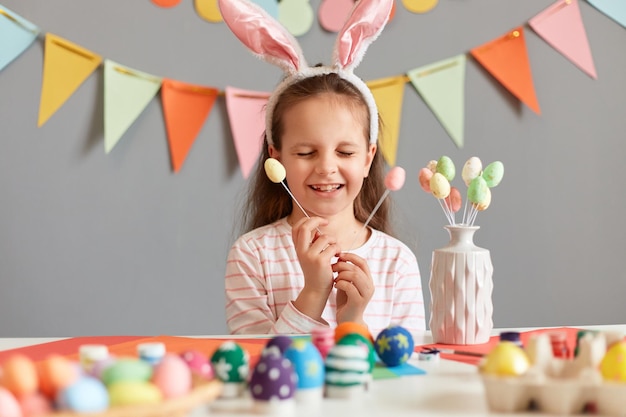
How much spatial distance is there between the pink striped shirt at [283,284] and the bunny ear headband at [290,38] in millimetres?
310

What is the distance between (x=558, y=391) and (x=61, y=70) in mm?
1762

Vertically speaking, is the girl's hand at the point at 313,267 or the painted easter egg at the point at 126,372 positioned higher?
the girl's hand at the point at 313,267

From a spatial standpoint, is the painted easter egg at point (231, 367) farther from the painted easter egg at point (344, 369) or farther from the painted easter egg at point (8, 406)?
the painted easter egg at point (8, 406)

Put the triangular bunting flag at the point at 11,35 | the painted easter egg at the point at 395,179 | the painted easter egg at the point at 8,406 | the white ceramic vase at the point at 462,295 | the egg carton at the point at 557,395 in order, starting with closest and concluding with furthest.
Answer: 1. the painted easter egg at the point at 8,406
2. the egg carton at the point at 557,395
3. the white ceramic vase at the point at 462,295
4. the painted easter egg at the point at 395,179
5. the triangular bunting flag at the point at 11,35

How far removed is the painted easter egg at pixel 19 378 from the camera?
0.55 metres

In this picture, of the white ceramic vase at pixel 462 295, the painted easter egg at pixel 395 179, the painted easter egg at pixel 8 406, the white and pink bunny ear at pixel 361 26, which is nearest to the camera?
the painted easter egg at pixel 8 406

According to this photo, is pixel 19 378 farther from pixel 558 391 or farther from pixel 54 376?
pixel 558 391

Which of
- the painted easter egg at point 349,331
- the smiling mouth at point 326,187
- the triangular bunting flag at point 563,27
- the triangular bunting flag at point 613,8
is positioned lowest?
the painted easter egg at point 349,331

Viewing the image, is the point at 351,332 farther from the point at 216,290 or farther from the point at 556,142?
the point at 556,142

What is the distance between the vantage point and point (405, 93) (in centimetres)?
217

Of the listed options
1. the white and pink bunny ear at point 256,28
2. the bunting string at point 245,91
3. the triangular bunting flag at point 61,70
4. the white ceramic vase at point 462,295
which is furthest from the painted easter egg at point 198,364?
the triangular bunting flag at point 61,70

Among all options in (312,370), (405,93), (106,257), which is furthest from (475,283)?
(106,257)

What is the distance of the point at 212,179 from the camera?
2.16 metres

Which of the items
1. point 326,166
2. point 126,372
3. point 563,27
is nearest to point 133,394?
point 126,372
